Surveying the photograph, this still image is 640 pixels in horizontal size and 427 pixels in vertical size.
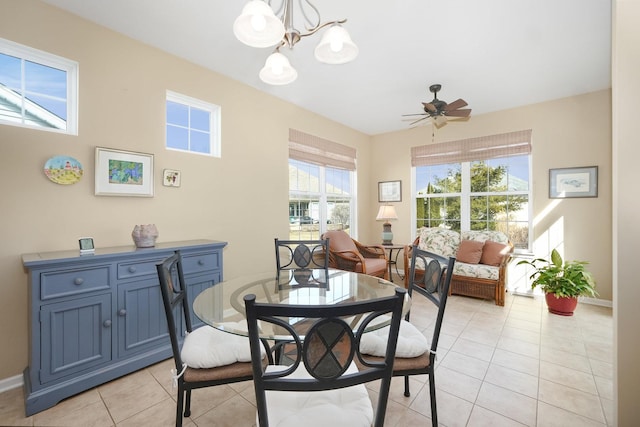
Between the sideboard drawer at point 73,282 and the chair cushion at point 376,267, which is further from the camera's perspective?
the chair cushion at point 376,267

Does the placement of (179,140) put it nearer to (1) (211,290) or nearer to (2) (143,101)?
(2) (143,101)

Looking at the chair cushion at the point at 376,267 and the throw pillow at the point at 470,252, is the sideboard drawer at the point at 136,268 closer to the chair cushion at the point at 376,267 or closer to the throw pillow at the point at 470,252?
the chair cushion at the point at 376,267

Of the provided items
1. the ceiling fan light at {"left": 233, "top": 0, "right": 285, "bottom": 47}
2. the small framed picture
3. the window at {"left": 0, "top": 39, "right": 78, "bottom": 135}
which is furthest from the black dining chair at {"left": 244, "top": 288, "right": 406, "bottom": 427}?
the window at {"left": 0, "top": 39, "right": 78, "bottom": 135}

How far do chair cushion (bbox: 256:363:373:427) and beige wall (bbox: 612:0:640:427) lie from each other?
3.86ft

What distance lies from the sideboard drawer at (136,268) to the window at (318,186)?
6.50 ft

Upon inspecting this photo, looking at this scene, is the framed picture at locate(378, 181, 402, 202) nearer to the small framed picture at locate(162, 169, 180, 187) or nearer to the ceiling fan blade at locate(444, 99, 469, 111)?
the ceiling fan blade at locate(444, 99, 469, 111)

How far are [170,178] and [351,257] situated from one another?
8.11 ft

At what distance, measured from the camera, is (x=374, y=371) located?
2.96 ft

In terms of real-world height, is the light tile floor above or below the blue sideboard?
below

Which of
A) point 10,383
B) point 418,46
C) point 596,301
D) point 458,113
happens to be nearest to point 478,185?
point 458,113

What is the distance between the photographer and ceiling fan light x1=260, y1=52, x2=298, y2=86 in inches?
71.0

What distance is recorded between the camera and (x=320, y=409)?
1.00 meters

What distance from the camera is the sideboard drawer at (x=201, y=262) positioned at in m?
2.34

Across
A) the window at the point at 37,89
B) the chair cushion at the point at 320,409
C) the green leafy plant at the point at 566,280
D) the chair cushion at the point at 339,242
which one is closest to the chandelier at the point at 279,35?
the window at the point at 37,89
